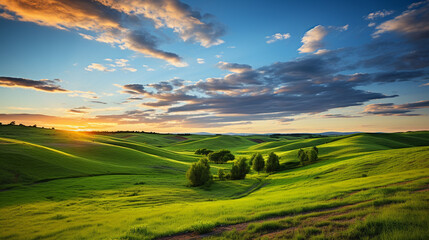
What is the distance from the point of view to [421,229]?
33.0 ft

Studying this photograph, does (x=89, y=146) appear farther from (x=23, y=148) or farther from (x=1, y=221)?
(x=1, y=221)

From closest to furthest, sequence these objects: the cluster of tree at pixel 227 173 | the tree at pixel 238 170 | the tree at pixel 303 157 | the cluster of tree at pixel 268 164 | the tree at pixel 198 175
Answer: the tree at pixel 198 175 → the cluster of tree at pixel 227 173 → the tree at pixel 238 170 → the cluster of tree at pixel 268 164 → the tree at pixel 303 157

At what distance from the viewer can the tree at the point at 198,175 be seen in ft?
182

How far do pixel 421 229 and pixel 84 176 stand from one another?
7036 centimetres

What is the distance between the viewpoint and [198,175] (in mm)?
55656

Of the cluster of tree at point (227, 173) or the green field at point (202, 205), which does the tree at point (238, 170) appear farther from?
the green field at point (202, 205)

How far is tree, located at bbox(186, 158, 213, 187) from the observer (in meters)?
55.3

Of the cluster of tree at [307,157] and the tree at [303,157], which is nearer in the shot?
the cluster of tree at [307,157]

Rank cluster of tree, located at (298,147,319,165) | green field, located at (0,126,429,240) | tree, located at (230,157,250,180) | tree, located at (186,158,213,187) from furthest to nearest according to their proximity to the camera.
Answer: cluster of tree, located at (298,147,319,165)
tree, located at (230,157,250,180)
tree, located at (186,158,213,187)
green field, located at (0,126,429,240)

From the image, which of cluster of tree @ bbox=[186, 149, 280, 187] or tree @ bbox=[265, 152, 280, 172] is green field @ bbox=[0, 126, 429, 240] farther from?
tree @ bbox=[265, 152, 280, 172]

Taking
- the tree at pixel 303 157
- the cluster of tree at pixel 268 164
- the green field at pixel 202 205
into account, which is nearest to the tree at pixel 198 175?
the green field at pixel 202 205

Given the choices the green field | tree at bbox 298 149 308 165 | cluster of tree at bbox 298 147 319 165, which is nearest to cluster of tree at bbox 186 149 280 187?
the green field

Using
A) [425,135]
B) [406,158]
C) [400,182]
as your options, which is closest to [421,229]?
[400,182]

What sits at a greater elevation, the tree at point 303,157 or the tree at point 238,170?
the tree at point 303,157
